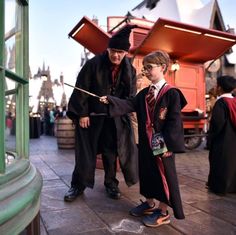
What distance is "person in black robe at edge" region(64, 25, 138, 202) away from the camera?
3.34 meters

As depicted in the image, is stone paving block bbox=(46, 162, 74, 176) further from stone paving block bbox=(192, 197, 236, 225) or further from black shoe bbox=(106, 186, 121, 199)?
stone paving block bbox=(192, 197, 236, 225)

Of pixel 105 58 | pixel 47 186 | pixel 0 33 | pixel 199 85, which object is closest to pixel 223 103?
pixel 105 58

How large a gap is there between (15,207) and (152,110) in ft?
5.05

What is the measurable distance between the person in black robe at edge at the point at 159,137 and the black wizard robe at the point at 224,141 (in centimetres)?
146

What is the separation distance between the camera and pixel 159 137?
2.56 meters

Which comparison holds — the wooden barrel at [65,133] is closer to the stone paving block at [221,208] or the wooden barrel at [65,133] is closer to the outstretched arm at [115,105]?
the stone paving block at [221,208]

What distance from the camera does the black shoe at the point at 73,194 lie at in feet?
10.9

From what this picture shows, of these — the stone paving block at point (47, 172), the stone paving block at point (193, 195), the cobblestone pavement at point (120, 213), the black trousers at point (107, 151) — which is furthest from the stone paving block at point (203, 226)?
the stone paving block at point (47, 172)

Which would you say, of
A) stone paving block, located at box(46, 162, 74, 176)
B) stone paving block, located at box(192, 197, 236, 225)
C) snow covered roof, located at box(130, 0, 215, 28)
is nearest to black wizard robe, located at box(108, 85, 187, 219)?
stone paving block, located at box(192, 197, 236, 225)

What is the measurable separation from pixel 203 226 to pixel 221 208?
2.20 ft

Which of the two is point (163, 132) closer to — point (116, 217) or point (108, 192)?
point (116, 217)

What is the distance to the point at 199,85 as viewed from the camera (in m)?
9.16

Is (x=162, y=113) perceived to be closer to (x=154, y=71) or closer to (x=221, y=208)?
(x=154, y=71)

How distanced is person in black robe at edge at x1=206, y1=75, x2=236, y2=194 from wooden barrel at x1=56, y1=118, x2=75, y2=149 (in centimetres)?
559
